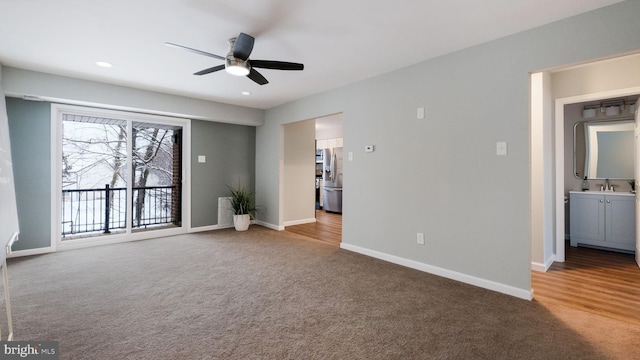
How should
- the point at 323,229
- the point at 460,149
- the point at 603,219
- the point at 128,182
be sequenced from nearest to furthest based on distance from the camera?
the point at 460,149, the point at 603,219, the point at 128,182, the point at 323,229

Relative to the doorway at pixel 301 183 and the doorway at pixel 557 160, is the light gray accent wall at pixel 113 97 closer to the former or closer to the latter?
the doorway at pixel 301 183

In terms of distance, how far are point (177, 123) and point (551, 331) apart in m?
5.78

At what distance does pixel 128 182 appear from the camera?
479 cm

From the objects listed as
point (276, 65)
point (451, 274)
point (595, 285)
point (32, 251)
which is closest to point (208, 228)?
point (32, 251)

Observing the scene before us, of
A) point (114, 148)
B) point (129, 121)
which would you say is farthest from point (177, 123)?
point (114, 148)

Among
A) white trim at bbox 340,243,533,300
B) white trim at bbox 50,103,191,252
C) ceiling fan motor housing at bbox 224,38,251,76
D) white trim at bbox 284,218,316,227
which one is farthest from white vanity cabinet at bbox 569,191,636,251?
white trim at bbox 50,103,191,252

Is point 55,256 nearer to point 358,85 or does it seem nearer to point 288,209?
point 288,209

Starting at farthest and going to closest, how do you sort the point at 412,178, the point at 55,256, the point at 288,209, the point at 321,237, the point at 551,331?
the point at 288,209, the point at 321,237, the point at 55,256, the point at 412,178, the point at 551,331

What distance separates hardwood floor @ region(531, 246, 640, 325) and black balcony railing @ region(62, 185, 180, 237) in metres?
5.87

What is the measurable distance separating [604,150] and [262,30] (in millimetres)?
5405

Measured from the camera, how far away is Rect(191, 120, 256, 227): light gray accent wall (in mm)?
5531

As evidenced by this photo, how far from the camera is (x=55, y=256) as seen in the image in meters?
3.94

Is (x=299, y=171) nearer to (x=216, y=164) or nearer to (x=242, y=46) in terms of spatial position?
(x=216, y=164)

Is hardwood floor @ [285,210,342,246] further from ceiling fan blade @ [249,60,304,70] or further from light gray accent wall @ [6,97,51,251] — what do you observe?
light gray accent wall @ [6,97,51,251]
